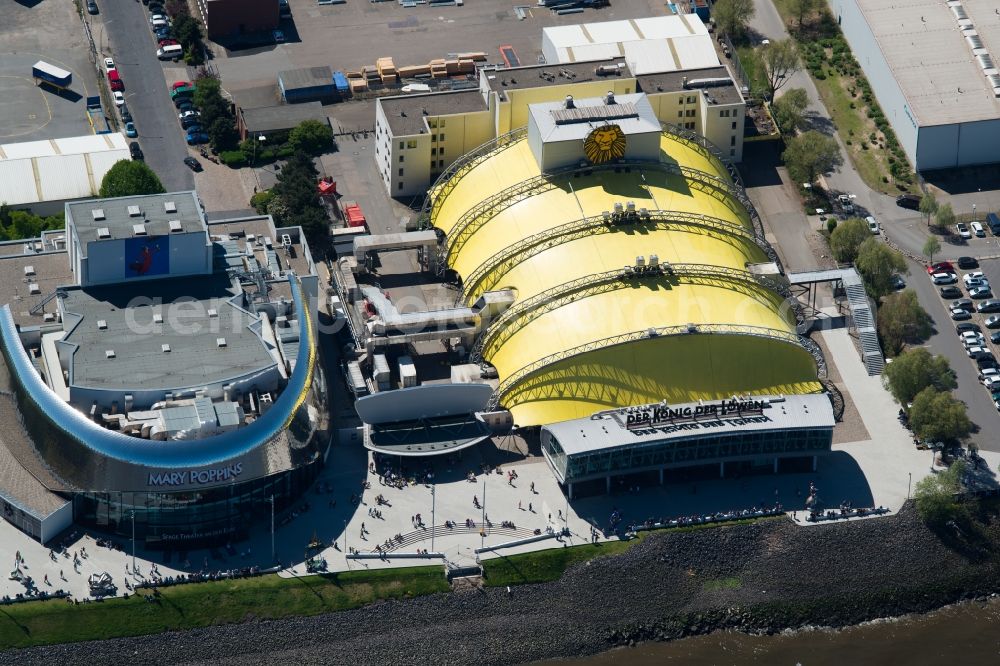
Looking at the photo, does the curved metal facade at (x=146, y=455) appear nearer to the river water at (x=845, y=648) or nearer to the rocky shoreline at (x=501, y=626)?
the rocky shoreline at (x=501, y=626)

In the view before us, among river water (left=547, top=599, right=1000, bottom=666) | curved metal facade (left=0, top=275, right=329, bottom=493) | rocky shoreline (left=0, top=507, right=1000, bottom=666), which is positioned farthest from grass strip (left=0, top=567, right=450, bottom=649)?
river water (left=547, top=599, right=1000, bottom=666)

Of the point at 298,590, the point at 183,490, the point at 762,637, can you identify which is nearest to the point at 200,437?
the point at 183,490

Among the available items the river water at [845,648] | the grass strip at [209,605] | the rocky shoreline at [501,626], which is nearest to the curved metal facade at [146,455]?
the grass strip at [209,605]

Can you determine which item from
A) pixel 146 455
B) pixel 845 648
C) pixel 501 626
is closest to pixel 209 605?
pixel 146 455

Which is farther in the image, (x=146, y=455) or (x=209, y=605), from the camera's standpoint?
(x=146, y=455)

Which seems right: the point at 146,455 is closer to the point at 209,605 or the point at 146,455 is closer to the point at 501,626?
the point at 209,605

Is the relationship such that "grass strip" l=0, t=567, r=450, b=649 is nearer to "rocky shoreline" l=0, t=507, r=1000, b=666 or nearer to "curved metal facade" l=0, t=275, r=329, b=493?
"rocky shoreline" l=0, t=507, r=1000, b=666
